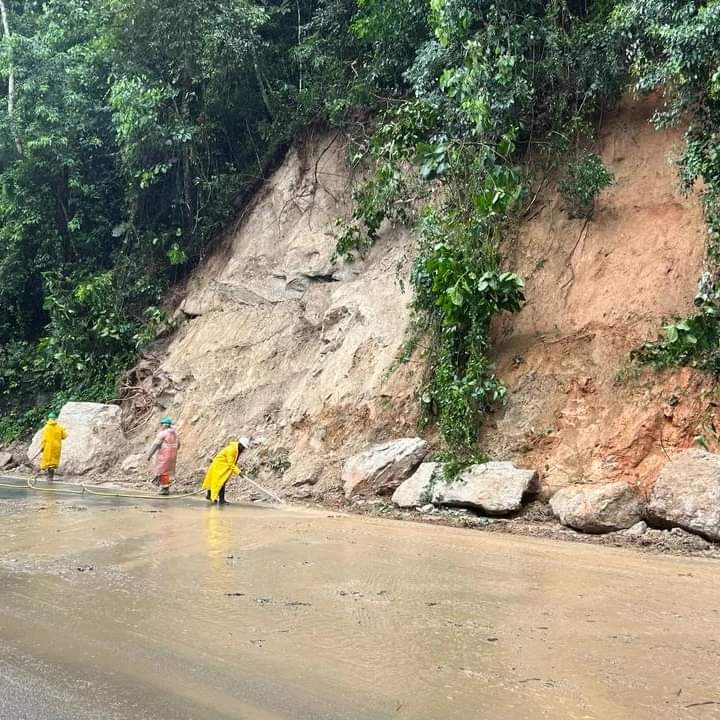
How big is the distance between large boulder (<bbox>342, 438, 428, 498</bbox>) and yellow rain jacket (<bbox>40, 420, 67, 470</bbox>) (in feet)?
24.2

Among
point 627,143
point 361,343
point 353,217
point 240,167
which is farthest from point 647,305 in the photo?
point 240,167

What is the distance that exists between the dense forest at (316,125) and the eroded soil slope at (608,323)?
0.37 m

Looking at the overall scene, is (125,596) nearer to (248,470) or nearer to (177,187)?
(248,470)

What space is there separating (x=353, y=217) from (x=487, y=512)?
7763 millimetres

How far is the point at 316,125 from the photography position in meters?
17.0

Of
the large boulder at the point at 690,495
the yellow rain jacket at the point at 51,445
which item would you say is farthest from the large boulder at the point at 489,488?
the yellow rain jacket at the point at 51,445

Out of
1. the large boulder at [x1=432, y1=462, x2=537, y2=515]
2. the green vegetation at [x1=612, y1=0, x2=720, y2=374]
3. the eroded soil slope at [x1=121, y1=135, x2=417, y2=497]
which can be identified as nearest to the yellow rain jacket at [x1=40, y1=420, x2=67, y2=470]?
the eroded soil slope at [x1=121, y1=135, x2=417, y2=497]

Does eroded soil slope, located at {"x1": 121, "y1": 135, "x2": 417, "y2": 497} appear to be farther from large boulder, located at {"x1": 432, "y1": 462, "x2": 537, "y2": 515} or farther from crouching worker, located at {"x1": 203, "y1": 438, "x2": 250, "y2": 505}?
large boulder, located at {"x1": 432, "y1": 462, "x2": 537, "y2": 515}

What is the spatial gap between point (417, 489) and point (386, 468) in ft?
2.65

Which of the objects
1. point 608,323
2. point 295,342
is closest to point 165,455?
point 295,342

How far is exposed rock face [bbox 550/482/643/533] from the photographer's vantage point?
8.00 metres

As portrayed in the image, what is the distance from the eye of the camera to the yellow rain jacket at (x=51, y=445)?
15031 mm

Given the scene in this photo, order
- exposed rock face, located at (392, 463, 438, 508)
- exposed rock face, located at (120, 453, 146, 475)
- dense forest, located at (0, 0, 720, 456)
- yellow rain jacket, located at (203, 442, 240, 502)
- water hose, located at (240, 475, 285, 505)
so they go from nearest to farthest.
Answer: exposed rock face, located at (392, 463, 438, 508), dense forest, located at (0, 0, 720, 456), yellow rain jacket, located at (203, 442, 240, 502), water hose, located at (240, 475, 285, 505), exposed rock face, located at (120, 453, 146, 475)

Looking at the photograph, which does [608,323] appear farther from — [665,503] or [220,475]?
[220,475]
